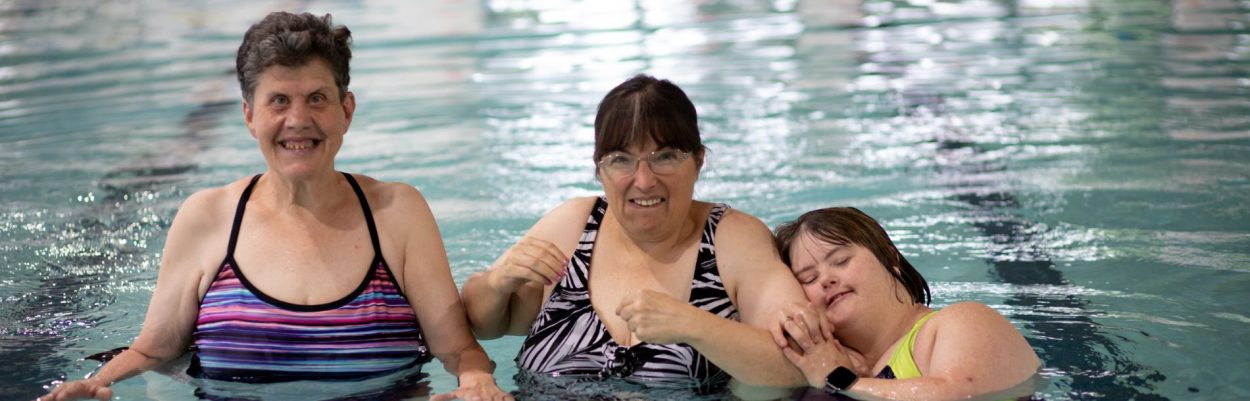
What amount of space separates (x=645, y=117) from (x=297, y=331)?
109 centimetres

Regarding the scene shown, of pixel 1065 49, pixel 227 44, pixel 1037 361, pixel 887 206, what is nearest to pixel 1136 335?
pixel 1037 361

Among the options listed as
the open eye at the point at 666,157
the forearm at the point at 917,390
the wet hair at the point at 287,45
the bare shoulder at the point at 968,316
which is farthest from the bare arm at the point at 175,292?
the bare shoulder at the point at 968,316

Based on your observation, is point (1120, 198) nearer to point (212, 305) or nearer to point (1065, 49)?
point (212, 305)

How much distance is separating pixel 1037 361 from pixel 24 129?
7548mm

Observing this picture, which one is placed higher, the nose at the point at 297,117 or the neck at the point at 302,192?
the nose at the point at 297,117

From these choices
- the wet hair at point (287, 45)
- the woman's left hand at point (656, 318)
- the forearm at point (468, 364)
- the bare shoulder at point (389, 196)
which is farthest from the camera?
the bare shoulder at point (389, 196)

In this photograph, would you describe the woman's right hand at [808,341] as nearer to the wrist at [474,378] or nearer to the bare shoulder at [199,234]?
the wrist at [474,378]

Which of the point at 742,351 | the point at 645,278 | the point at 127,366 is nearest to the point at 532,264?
the point at 645,278

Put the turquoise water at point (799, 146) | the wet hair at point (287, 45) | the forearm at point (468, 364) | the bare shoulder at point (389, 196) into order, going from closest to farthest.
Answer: the wet hair at point (287, 45) → the forearm at point (468, 364) → the bare shoulder at point (389, 196) → the turquoise water at point (799, 146)

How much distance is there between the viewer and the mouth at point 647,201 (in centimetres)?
318

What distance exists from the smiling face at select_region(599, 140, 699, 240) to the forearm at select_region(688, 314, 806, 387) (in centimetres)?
32

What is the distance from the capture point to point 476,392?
10.2 ft

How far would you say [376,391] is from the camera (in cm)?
337

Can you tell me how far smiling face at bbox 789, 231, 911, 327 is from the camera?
10.9 feet
